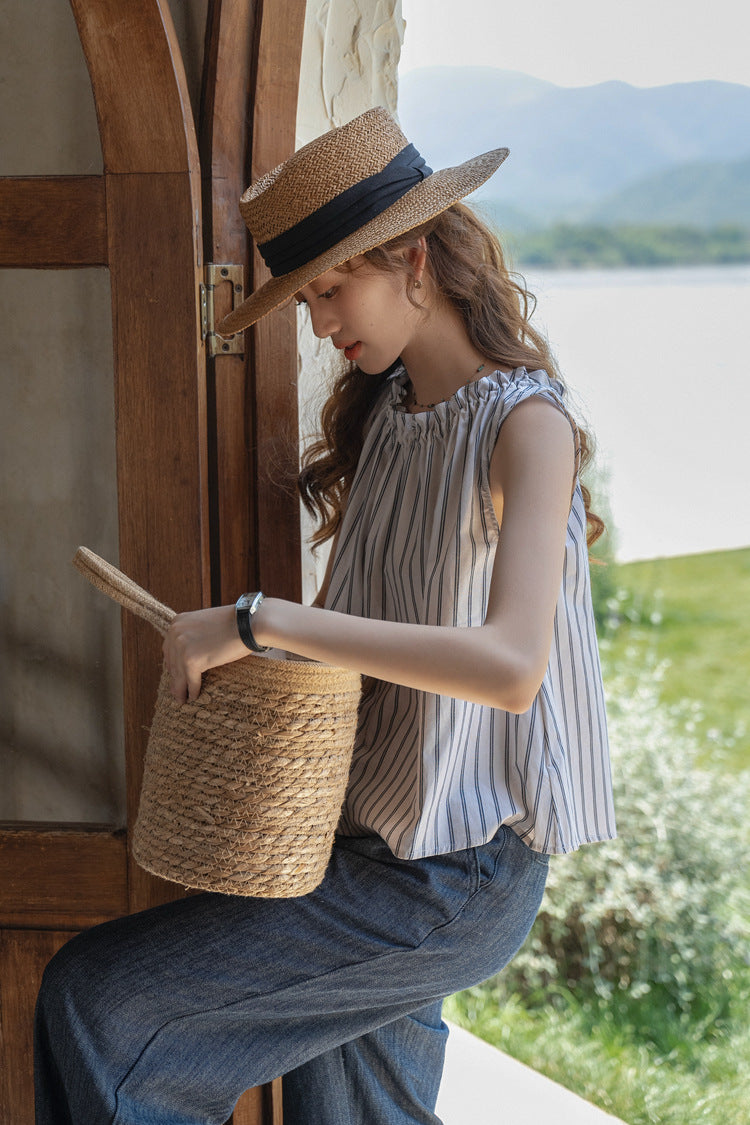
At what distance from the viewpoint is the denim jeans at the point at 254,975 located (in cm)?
128

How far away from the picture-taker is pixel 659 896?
3406 millimetres

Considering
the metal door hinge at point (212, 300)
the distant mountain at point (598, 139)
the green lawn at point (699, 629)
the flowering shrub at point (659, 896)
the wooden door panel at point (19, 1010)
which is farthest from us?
the green lawn at point (699, 629)

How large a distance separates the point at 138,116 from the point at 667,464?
455 cm

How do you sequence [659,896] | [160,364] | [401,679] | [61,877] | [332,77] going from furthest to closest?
1. [659,896]
2. [332,77]
3. [61,877]
4. [160,364]
5. [401,679]

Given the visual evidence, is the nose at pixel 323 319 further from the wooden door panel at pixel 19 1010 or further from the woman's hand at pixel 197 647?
the wooden door panel at pixel 19 1010

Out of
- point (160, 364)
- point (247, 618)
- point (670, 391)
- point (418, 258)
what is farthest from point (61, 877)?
point (670, 391)

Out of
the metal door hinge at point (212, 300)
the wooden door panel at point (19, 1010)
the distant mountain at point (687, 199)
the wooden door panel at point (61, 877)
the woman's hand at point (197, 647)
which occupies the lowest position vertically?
the wooden door panel at point (19, 1010)

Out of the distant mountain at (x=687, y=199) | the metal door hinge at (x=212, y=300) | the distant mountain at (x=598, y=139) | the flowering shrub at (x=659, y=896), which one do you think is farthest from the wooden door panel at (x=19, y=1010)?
the distant mountain at (x=687, y=199)

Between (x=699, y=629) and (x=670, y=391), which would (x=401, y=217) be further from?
(x=699, y=629)

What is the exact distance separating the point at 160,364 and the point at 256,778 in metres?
0.70

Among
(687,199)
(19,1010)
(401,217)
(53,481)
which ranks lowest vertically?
(19,1010)

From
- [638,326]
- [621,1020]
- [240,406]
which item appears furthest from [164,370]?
[638,326]

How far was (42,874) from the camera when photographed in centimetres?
171

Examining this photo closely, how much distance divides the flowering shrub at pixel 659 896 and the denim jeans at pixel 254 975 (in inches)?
84.2
